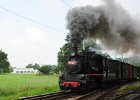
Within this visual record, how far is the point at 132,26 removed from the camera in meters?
25.2

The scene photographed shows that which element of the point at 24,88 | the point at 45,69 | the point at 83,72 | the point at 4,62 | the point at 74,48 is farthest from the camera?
the point at 4,62

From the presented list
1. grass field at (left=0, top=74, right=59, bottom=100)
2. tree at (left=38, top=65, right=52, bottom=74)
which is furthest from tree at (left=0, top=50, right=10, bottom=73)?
grass field at (left=0, top=74, right=59, bottom=100)

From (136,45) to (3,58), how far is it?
13543 centimetres

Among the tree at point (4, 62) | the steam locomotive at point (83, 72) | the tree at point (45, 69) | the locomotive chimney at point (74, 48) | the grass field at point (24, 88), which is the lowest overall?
the grass field at point (24, 88)

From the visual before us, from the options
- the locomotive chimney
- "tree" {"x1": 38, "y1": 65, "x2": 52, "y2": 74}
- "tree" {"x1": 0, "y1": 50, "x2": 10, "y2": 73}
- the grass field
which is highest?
"tree" {"x1": 0, "y1": 50, "x2": 10, "y2": 73}

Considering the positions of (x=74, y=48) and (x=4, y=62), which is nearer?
(x=74, y=48)

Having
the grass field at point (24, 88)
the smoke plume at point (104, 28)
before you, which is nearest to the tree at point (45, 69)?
the grass field at point (24, 88)

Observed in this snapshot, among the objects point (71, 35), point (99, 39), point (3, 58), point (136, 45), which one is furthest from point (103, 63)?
point (3, 58)

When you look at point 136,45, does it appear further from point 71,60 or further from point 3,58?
point 3,58

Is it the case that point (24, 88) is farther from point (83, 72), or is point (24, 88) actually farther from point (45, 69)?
point (45, 69)

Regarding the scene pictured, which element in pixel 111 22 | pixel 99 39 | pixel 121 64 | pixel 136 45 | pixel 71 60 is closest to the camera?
pixel 71 60

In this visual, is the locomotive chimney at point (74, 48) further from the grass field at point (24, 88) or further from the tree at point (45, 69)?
the tree at point (45, 69)

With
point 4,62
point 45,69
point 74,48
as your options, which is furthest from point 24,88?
point 4,62

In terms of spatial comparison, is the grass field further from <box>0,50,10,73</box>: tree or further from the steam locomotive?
<box>0,50,10,73</box>: tree
